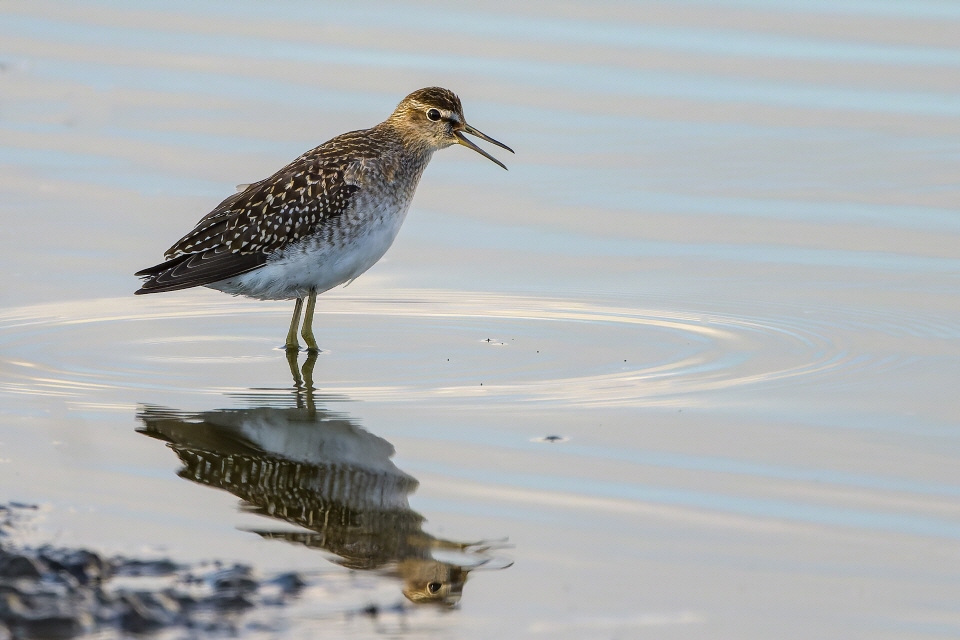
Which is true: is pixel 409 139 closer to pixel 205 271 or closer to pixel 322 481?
pixel 205 271

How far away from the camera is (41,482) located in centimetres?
711

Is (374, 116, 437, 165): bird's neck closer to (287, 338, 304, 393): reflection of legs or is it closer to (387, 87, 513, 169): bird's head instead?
(387, 87, 513, 169): bird's head

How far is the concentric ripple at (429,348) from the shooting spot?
8953 mm

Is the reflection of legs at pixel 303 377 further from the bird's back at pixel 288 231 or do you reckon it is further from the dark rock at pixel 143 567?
the dark rock at pixel 143 567

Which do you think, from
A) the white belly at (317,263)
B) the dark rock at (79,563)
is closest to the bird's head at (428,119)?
the white belly at (317,263)

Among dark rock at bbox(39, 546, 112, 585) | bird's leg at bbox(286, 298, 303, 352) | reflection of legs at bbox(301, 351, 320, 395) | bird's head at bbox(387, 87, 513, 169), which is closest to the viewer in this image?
dark rock at bbox(39, 546, 112, 585)

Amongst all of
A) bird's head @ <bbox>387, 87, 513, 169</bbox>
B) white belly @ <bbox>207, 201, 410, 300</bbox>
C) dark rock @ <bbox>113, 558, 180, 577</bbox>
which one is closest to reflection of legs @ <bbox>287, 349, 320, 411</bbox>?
white belly @ <bbox>207, 201, 410, 300</bbox>

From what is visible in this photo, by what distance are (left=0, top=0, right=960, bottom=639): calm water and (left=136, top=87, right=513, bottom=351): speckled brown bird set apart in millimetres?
428

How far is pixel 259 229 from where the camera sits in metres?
10.0

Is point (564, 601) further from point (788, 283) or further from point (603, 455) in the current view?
point (788, 283)

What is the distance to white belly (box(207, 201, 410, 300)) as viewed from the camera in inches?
390

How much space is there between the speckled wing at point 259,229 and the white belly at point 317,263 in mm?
72

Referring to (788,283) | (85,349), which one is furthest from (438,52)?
(85,349)

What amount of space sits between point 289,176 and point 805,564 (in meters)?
5.06
